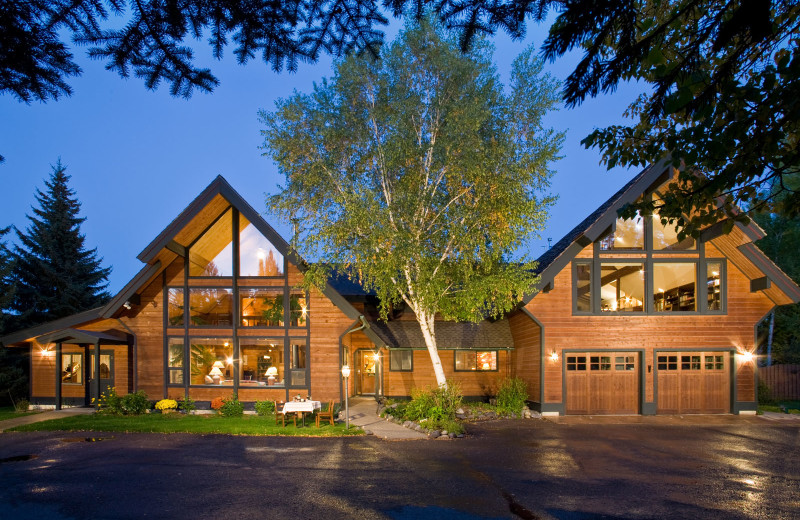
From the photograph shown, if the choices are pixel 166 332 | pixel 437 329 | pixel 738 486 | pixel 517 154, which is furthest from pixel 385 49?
pixel 738 486

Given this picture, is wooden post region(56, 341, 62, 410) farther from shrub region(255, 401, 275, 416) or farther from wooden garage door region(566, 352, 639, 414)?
wooden garage door region(566, 352, 639, 414)

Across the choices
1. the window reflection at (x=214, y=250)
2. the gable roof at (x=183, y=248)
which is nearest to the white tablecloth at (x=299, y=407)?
the gable roof at (x=183, y=248)

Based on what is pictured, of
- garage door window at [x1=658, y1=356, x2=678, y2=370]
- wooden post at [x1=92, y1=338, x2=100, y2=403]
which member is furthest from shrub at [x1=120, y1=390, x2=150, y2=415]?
garage door window at [x1=658, y1=356, x2=678, y2=370]

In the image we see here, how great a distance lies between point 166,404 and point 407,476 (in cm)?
1096

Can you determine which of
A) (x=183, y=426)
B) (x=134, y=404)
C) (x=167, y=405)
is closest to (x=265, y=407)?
(x=183, y=426)

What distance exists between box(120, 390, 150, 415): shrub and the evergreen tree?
33.4ft

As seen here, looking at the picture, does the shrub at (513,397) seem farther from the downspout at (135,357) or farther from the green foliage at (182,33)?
the green foliage at (182,33)

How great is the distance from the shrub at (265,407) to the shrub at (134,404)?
358cm

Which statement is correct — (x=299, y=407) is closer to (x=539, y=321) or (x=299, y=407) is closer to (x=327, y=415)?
(x=327, y=415)

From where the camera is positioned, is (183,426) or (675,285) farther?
(675,285)

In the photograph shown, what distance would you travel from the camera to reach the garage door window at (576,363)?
17578 millimetres

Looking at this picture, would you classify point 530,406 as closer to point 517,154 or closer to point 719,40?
point 517,154

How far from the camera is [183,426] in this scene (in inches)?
579

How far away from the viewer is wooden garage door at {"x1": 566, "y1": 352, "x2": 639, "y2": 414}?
1750 cm
